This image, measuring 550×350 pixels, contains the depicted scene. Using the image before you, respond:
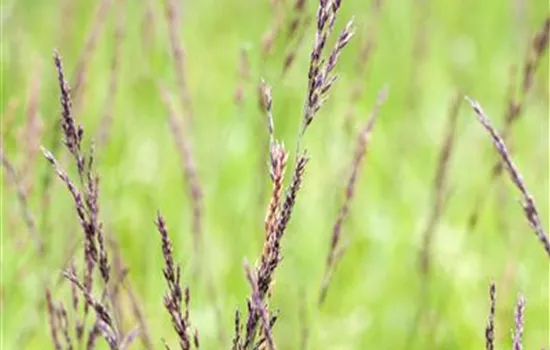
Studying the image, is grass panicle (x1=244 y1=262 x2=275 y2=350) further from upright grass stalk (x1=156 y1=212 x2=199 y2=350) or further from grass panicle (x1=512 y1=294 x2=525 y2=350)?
grass panicle (x1=512 y1=294 x2=525 y2=350)

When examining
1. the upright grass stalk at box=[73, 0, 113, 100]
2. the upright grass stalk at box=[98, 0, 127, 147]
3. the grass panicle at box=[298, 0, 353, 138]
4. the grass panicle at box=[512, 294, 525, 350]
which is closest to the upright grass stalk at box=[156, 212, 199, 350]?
the grass panicle at box=[298, 0, 353, 138]

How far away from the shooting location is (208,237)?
2887 mm

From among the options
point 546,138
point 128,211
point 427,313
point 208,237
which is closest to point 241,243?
point 208,237

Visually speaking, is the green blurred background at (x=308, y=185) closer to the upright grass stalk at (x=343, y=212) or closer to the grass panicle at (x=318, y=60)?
the upright grass stalk at (x=343, y=212)

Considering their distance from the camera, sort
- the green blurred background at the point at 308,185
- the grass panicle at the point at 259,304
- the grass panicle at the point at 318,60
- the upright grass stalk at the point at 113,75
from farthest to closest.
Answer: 1. the green blurred background at the point at 308,185
2. the upright grass stalk at the point at 113,75
3. the grass panicle at the point at 318,60
4. the grass panicle at the point at 259,304

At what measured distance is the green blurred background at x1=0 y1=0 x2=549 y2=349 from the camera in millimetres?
2447

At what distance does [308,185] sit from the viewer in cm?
311

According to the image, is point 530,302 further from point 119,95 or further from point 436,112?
point 119,95

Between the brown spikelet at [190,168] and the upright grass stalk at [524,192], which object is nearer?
the upright grass stalk at [524,192]

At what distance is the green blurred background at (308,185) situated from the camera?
2.45 metres

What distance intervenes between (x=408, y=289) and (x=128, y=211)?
0.76 metres

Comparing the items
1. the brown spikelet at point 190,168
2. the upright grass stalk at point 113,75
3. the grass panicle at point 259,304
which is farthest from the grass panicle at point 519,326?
the upright grass stalk at point 113,75

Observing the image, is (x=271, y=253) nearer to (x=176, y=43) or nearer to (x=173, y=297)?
(x=173, y=297)

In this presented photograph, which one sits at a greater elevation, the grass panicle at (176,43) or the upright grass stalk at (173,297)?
the grass panicle at (176,43)
